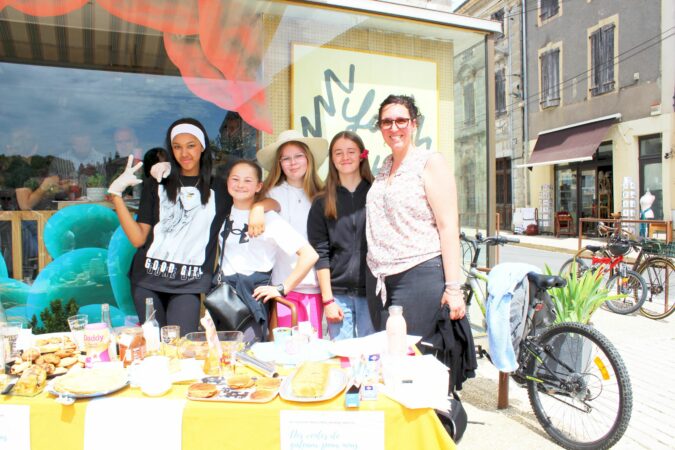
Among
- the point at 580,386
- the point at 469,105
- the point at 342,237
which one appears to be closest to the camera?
the point at 342,237

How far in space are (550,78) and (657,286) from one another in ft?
44.1

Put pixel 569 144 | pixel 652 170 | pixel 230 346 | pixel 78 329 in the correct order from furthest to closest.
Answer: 1. pixel 569 144
2. pixel 652 170
3. pixel 78 329
4. pixel 230 346

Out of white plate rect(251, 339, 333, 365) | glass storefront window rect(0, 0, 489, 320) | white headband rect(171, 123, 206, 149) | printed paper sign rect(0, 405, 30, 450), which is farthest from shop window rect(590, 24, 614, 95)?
printed paper sign rect(0, 405, 30, 450)

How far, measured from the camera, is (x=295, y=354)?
209cm

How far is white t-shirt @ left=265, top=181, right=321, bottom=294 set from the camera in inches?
114

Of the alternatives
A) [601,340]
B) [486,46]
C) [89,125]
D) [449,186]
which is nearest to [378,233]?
[449,186]

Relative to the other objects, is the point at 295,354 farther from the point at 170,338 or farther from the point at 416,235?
the point at 416,235

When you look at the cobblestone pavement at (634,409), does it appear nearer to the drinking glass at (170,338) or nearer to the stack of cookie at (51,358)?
the drinking glass at (170,338)

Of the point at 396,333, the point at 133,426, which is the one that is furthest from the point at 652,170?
the point at 133,426

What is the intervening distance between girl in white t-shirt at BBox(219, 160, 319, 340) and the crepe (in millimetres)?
834

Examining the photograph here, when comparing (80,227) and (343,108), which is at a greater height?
(343,108)

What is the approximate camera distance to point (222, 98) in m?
3.55

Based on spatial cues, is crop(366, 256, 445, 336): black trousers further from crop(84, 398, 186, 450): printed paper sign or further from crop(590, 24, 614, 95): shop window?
crop(590, 24, 614, 95): shop window

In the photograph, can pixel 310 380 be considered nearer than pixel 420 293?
Yes
